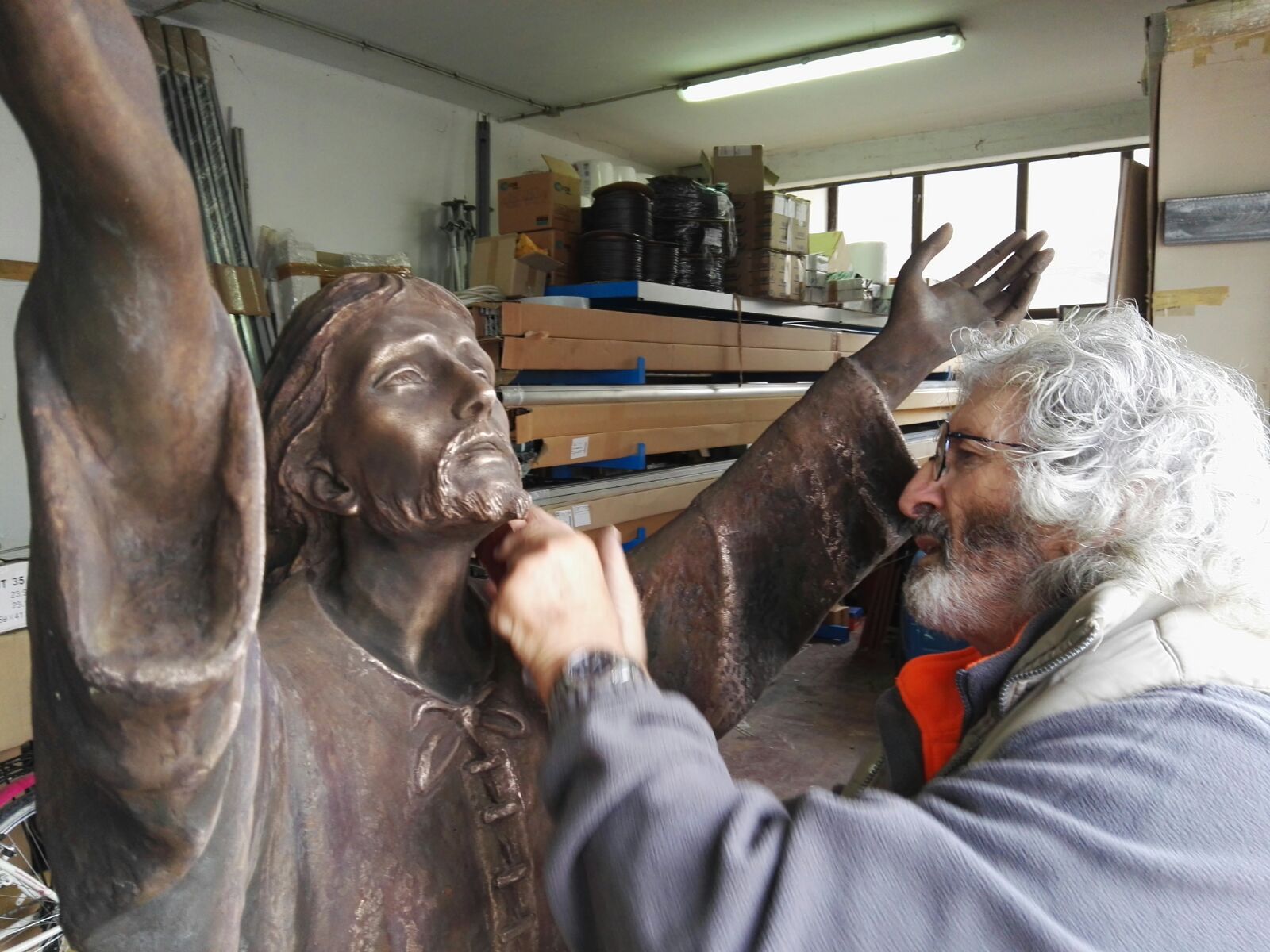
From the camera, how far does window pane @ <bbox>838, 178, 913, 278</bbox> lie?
793cm

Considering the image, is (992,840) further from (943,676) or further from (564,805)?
(943,676)

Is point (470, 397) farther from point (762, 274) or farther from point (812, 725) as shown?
point (762, 274)

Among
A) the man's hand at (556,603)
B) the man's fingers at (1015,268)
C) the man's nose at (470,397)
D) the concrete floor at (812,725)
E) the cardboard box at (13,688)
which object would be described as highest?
the man's fingers at (1015,268)

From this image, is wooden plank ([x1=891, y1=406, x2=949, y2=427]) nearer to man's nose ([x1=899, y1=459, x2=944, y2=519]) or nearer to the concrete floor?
the concrete floor

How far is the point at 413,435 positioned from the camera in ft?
3.23

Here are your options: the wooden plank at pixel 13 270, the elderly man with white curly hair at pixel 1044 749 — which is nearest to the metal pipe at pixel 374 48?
the wooden plank at pixel 13 270

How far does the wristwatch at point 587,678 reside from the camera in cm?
94

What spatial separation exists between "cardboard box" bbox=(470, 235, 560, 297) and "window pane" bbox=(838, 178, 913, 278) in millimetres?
4041

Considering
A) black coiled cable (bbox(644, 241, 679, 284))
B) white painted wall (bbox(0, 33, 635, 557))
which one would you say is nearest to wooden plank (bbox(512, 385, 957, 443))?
black coiled cable (bbox(644, 241, 679, 284))

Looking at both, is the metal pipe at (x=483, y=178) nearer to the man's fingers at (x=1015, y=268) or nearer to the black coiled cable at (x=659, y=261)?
the black coiled cable at (x=659, y=261)

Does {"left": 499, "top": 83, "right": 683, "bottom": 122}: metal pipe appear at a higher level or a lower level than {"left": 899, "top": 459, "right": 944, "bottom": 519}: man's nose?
higher

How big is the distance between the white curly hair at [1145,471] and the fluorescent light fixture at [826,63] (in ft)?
15.5

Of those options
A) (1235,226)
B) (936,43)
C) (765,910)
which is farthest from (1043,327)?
(936,43)

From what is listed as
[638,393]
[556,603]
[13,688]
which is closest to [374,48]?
[638,393]
